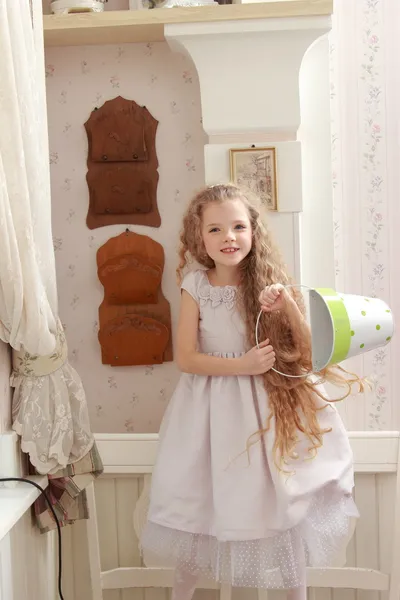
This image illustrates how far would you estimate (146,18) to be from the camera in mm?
2047

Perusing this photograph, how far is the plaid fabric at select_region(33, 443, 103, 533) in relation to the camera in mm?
1915

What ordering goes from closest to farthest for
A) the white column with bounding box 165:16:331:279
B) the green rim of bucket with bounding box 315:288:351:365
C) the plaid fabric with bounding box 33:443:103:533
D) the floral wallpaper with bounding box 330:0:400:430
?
the green rim of bucket with bounding box 315:288:351:365 → the plaid fabric with bounding box 33:443:103:533 → the white column with bounding box 165:16:331:279 → the floral wallpaper with bounding box 330:0:400:430

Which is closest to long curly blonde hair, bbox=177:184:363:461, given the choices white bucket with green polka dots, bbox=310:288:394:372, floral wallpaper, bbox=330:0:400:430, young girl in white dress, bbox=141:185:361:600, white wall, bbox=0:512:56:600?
young girl in white dress, bbox=141:185:361:600

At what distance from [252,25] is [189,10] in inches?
6.6

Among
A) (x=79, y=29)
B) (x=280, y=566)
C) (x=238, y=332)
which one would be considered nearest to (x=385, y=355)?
(x=238, y=332)

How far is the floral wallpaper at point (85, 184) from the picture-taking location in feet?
7.32

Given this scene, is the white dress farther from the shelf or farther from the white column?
the shelf

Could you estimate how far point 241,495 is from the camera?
5.84ft

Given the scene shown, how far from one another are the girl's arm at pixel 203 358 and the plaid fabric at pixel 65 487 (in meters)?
0.34

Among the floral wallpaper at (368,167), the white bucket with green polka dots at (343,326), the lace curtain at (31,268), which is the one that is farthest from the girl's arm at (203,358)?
the floral wallpaper at (368,167)

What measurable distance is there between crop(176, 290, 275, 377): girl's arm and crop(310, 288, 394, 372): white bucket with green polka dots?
13 centimetres

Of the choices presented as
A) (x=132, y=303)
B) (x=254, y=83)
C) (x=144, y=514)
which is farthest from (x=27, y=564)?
(x=254, y=83)

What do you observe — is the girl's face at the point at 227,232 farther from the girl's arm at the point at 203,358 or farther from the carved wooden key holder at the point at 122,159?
the carved wooden key holder at the point at 122,159

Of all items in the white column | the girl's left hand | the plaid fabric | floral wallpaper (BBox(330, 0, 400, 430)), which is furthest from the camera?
floral wallpaper (BBox(330, 0, 400, 430))
